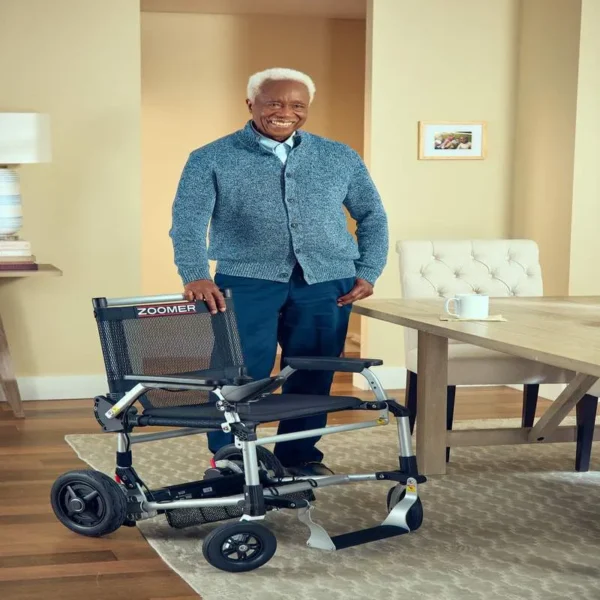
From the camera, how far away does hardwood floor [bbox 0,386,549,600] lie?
2721 millimetres

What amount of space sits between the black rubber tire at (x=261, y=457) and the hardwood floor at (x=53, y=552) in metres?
0.37

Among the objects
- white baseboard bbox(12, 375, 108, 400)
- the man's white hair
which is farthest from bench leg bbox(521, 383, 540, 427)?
white baseboard bbox(12, 375, 108, 400)

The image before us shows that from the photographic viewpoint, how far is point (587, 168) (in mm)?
5461

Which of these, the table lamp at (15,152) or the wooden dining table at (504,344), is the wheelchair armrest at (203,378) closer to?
the wooden dining table at (504,344)

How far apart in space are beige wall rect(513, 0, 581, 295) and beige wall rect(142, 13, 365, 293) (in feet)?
6.89

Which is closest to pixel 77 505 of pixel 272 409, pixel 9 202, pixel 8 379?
pixel 272 409

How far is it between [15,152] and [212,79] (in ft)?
9.60

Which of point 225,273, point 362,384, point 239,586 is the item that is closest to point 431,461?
point 225,273

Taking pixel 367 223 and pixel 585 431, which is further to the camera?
pixel 585 431

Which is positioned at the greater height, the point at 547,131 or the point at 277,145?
the point at 547,131

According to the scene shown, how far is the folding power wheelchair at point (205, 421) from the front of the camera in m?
2.82

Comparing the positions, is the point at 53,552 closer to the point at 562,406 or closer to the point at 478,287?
the point at 562,406

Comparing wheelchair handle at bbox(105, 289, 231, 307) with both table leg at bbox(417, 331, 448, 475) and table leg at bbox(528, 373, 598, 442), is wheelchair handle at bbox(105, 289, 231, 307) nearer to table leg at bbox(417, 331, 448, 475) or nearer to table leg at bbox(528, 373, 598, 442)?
table leg at bbox(417, 331, 448, 475)

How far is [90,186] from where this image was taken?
549cm
